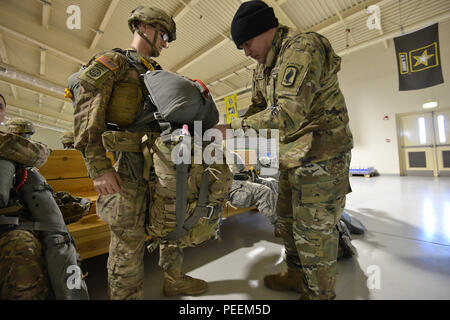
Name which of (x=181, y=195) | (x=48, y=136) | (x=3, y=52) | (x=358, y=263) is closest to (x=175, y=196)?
(x=181, y=195)

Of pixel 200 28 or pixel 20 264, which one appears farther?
pixel 200 28

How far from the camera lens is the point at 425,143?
639cm

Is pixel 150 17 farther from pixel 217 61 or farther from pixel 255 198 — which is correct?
pixel 217 61

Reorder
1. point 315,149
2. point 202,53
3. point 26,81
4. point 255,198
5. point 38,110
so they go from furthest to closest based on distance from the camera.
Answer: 1. point 38,110
2. point 26,81
3. point 202,53
4. point 255,198
5. point 315,149

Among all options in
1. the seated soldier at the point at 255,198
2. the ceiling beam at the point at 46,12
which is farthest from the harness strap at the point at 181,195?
the ceiling beam at the point at 46,12

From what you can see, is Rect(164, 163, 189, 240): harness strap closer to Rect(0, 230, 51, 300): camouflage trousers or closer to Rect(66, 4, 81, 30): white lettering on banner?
Rect(0, 230, 51, 300): camouflage trousers

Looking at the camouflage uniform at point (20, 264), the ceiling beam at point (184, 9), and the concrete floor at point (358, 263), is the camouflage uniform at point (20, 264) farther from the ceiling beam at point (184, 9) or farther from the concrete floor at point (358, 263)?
the ceiling beam at point (184, 9)

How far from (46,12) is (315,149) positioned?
6.26 meters

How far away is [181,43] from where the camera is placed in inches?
223

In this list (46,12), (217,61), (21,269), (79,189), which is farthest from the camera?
(217,61)

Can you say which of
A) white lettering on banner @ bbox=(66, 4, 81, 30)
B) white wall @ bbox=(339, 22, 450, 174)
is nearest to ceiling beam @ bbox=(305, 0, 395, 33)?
white wall @ bbox=(339, 22, 450, 174)

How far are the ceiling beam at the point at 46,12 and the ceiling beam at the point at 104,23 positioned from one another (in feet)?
2.96

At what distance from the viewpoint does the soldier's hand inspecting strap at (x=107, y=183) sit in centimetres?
84

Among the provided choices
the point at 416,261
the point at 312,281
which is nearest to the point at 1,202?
the point at 312,281
